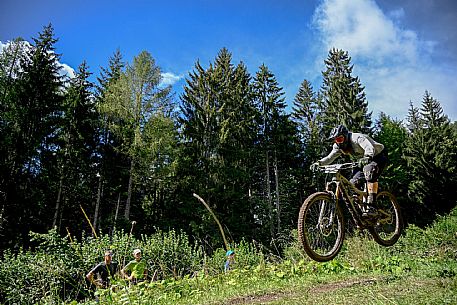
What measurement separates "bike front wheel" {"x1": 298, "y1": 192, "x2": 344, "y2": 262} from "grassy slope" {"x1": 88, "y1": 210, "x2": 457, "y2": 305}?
590 mm

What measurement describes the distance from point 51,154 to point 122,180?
5.76 m

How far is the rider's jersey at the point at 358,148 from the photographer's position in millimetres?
4965

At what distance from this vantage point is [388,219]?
5961mm

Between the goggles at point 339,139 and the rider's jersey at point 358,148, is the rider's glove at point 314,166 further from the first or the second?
the goggles at point 339,139

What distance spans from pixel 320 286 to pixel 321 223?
110 centimetres

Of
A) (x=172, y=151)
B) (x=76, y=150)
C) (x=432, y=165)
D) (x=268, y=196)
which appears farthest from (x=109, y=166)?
(x=432, y=165)

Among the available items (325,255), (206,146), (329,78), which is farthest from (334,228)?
(329,78)

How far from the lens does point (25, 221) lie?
17703 mm

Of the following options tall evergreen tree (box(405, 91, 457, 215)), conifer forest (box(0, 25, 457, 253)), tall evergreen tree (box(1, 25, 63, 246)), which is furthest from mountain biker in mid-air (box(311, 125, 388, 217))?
tall evergreen tree (box(405, 91, 457, 215))

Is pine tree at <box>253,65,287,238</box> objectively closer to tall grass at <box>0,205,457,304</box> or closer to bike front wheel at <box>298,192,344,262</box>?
tall grass at <box>0,205,457,304</box>

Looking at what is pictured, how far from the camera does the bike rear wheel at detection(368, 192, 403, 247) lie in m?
5.82

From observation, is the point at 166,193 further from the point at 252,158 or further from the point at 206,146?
the point at 252,158

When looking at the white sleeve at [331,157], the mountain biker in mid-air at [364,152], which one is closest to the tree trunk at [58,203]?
the white sleeve at [331,157]

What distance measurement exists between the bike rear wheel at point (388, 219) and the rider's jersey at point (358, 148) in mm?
1114
